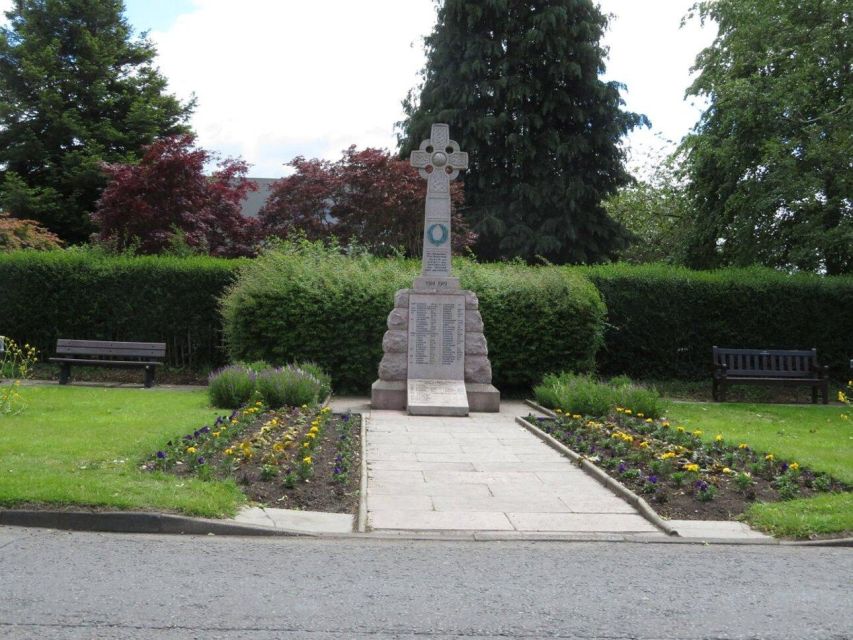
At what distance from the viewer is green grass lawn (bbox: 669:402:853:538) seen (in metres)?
6.69

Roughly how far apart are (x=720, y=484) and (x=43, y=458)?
6169 millimetres

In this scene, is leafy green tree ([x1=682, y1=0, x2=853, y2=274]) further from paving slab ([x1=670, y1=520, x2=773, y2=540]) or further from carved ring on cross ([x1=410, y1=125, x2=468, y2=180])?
paving slab ([x1=670, y1=520, x2=773, y2=540])

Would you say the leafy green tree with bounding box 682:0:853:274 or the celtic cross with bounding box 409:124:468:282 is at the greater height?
the leafy green tree with bounding box 682:0:853:274

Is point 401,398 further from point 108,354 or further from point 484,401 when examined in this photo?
point 108,354

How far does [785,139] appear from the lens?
22.5m

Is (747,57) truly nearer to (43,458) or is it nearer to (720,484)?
(720,484)

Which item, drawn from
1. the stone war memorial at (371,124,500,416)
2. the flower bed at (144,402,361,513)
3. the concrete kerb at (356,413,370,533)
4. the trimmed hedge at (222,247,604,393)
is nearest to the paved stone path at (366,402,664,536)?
the concrete kerb at (356,413,370,533)

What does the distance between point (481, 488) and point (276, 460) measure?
191 centimetres

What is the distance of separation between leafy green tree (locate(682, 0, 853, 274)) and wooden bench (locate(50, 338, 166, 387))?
48.8ft

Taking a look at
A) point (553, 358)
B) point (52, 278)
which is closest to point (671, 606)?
point (553, 358)

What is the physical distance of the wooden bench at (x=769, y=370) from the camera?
16609 mm

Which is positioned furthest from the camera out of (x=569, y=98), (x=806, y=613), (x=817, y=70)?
(x=569, y=98)

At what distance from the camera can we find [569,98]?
29594mm

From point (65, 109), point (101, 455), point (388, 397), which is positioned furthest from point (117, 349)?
point (65, 109)
